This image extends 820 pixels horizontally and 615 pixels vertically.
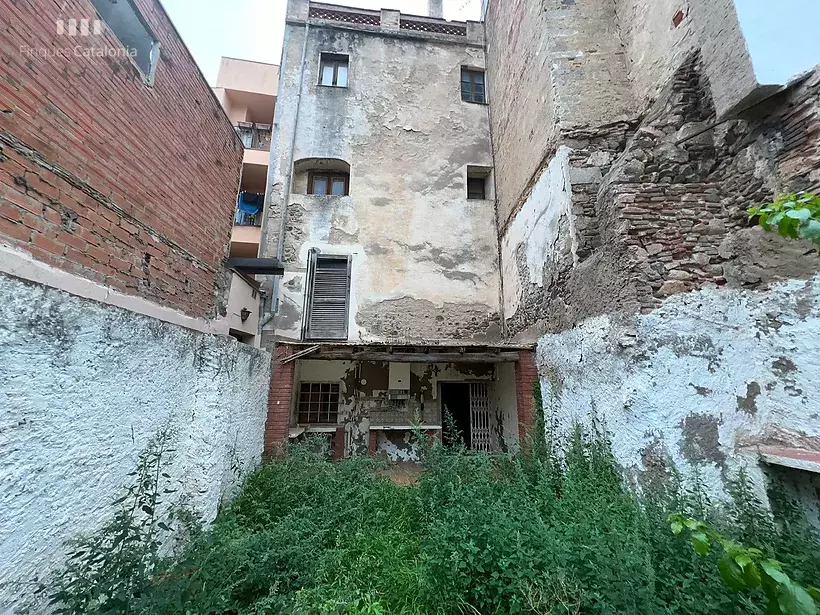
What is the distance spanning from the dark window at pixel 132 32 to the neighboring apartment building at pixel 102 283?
0.02 meters

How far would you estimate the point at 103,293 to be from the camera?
3297 mm

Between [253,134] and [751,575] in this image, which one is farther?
[253,134]

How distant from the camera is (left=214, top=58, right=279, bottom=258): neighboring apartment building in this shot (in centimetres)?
980

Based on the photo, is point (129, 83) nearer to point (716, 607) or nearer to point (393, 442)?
point (716, 607)

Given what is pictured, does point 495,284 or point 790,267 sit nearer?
Answer: point 790,267

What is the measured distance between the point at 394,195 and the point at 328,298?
291 centimetres

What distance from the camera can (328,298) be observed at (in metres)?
7.62

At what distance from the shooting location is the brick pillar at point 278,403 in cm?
485

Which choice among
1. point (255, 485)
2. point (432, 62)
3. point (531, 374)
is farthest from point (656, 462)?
point (432, 62)

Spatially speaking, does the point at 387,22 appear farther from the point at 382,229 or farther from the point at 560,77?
the point at 560,77

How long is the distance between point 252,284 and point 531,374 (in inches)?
212

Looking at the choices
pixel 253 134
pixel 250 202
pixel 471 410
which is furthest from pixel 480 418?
pixel 253 134

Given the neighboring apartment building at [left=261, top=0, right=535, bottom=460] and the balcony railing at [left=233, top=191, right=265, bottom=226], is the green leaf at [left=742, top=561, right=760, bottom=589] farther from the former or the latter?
the balcony railing at [left=233, top=191, right=265, bottom=226]

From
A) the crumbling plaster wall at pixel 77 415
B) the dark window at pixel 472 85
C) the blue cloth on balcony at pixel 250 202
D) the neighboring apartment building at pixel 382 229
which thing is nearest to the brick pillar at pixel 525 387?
the neighboring apartment building at pixel 382 229
